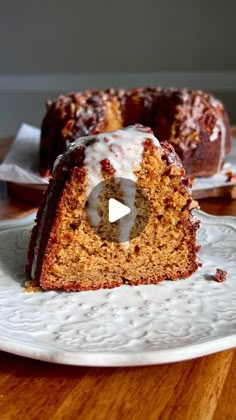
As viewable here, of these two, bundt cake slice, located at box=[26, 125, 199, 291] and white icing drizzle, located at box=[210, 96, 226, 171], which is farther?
white icing drizzle, located at box=[210, 96, 226, 171]

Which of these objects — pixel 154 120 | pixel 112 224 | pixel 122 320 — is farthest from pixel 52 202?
A: pixel 154 120

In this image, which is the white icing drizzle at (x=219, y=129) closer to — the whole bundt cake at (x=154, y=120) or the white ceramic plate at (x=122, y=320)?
the whole bundt cake at (x=154, y=120)

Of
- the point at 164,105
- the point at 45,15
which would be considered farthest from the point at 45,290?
the point at 45,15

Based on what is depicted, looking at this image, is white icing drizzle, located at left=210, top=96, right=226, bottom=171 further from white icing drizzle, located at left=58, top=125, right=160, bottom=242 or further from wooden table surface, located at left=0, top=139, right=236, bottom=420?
wooden table surface, located at left=0, top=139, right=236, bottom=420

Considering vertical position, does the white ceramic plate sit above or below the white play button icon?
below

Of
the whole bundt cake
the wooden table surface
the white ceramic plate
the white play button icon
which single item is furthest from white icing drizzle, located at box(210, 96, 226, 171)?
the wooden table surface

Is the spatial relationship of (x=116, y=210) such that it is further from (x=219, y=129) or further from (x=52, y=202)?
(x=219, y=129)

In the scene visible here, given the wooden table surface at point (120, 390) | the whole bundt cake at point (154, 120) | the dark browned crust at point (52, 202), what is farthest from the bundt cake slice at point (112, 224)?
the whole bundt cake at point (154, 120)

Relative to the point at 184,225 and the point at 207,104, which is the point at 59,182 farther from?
the point at 207,104
